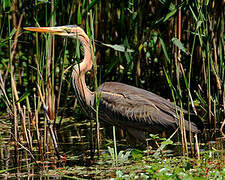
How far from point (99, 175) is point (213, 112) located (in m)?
2.09

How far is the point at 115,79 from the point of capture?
753 cm

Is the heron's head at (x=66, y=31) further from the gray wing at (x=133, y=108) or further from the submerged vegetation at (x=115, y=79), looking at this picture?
the gray wing at (x=133, y=108)

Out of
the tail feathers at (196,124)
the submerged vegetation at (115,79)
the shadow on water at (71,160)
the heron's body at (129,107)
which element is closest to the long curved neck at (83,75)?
the heron's body at (129,107)

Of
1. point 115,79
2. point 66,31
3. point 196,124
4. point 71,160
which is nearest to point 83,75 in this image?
point 66,31

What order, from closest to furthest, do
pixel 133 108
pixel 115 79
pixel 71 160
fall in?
pixel 71 160
pixel 133 108
pixel 115 79

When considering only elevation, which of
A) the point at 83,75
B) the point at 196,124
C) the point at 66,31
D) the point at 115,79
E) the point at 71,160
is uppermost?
the point at 66,31

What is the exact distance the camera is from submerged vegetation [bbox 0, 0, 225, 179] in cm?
453

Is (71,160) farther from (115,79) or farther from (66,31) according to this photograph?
(115,79)

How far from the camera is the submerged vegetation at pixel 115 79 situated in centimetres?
453

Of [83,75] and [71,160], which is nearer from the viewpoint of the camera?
[71,160]

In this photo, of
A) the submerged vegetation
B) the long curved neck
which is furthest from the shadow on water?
the long curved neck

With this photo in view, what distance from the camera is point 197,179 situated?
3412 mm

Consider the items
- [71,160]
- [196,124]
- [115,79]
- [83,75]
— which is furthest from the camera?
[115,79]

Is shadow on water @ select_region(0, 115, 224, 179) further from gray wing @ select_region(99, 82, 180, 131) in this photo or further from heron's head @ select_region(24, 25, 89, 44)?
heron's head @ select_region(24, 25, 89, 44)
